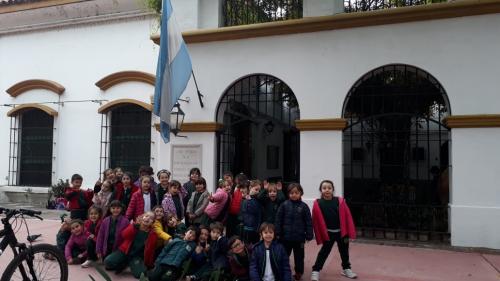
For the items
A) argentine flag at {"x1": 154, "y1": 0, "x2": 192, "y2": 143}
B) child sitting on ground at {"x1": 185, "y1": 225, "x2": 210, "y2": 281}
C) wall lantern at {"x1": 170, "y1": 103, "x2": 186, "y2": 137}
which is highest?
argentine flag at {"x1": 154, "y1": 0, "x2": 192, "y2": 143}

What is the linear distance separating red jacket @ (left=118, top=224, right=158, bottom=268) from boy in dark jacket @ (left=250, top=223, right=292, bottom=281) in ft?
5.27

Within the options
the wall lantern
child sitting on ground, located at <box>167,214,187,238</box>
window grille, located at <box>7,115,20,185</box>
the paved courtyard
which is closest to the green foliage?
the wall lantern

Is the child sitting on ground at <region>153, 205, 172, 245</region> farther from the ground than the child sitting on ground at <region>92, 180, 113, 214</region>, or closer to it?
closer to it

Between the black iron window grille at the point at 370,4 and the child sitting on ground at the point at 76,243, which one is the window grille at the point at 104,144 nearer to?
the child sitting on ground at the point at 76,243

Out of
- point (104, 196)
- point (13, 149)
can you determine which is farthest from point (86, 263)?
point (13, 149)

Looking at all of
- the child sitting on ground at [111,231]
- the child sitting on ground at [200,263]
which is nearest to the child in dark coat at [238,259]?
the child sitting on ground at [200,263]

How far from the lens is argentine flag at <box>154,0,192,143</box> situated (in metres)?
8.20

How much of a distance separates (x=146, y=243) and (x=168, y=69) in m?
3.68

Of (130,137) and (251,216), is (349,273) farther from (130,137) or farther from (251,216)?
(130,137)

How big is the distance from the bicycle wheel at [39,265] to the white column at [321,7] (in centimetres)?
655

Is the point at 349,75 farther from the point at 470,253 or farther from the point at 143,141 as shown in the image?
the point at 143,141

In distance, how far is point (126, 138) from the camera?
38.1 feet

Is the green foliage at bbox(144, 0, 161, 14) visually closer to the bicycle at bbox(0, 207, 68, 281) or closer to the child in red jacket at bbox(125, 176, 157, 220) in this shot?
the child in red jacket at bbox(125, 176, 157, 220)

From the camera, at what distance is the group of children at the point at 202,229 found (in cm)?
536
